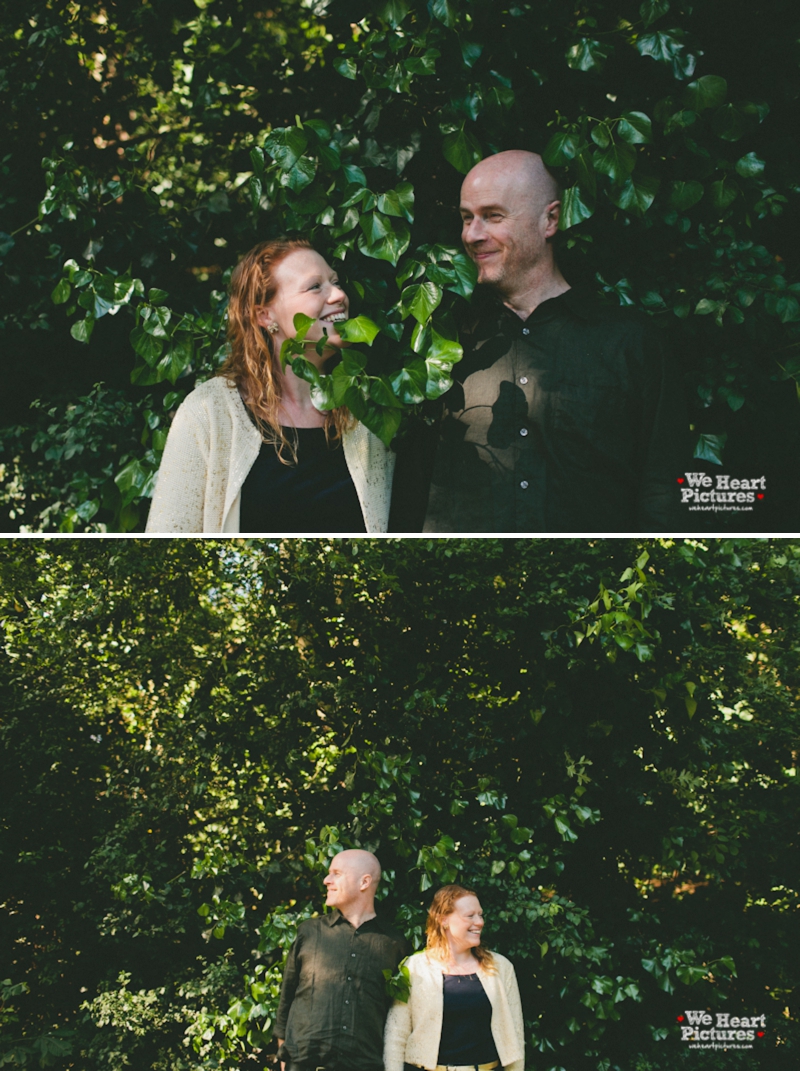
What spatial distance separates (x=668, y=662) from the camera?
125 inches

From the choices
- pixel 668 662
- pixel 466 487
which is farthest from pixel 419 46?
pixel 668 662

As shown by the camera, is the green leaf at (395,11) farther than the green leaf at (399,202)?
Yes

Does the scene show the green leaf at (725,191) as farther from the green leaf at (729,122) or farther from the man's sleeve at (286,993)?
the man's sleeve at (286,993)

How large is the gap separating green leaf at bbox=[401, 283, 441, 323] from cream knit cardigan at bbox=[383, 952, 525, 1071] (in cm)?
210

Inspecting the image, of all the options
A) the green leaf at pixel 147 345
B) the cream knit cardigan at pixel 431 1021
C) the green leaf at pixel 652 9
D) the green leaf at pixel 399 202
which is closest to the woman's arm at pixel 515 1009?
the cream knit cardigan at pixel 431 1021

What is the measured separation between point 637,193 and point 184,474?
1.40 meters

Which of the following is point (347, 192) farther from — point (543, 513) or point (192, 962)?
point (192, 962)

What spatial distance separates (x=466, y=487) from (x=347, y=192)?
2.73 feet

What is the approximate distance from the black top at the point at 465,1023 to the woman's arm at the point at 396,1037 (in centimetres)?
12

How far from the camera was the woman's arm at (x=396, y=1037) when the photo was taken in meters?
2.77

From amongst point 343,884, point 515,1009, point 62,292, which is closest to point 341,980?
point 343,884

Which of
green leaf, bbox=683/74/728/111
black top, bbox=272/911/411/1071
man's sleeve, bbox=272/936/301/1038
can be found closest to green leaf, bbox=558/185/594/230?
green leaf, bbox=683/74/728/111

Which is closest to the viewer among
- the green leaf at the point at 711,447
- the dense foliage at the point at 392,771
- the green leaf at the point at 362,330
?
the green leaf at the point at 362,330

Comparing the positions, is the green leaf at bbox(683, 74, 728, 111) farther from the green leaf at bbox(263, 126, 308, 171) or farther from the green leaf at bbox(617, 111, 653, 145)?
the green leaf at bbox(263, 126, 308, 171)
